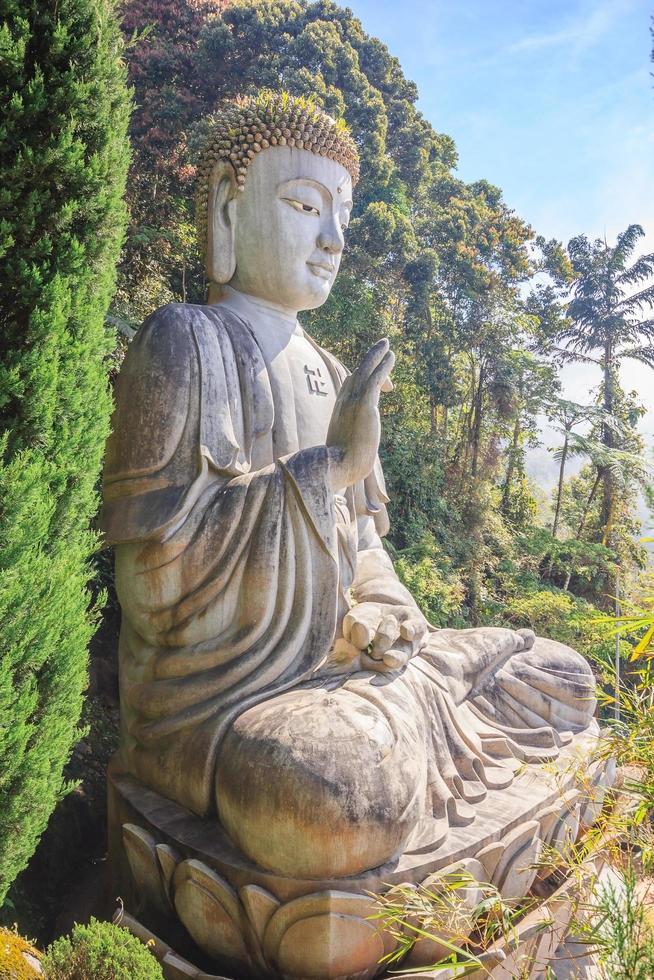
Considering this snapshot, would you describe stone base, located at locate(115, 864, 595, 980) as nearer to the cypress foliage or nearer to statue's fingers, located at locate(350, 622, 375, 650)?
the cypress foliage

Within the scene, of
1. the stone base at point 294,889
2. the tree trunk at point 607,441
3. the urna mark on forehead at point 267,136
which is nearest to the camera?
the stone base at point 294,889

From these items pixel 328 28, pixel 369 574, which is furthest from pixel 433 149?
pixel 369 574

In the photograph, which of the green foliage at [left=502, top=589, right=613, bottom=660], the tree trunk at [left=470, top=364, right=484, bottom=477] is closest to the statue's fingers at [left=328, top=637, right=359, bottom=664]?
the green foliage at [left=502, top=589, right=613, bottom=660]

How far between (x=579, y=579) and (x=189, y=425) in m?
10.5

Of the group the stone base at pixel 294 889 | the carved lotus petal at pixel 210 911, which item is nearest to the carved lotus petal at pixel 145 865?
the stone base at pixel 294 889

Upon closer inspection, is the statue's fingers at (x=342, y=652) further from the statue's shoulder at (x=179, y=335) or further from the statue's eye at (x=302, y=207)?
the statue's eye at (x=302, y=207)

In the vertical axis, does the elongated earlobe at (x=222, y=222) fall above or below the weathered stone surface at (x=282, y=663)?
above

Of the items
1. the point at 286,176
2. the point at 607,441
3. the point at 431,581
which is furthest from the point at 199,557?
the point at 607,441

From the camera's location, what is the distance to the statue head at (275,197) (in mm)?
3600

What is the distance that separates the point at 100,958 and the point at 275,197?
316cm

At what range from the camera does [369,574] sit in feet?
11.7

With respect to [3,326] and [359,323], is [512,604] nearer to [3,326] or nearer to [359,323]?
[359,323]

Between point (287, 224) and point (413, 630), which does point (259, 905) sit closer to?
point (413, 630)

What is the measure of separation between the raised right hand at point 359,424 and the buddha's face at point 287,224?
3.19ft
